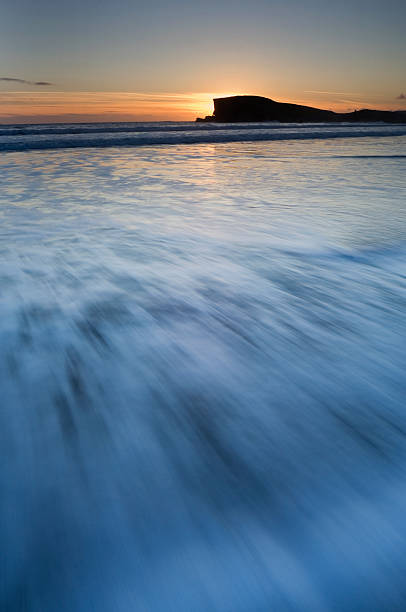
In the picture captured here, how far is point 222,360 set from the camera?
1.46m

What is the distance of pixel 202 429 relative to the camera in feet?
3.64

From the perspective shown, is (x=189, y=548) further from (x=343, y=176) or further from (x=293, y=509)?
(x=343, y=176)

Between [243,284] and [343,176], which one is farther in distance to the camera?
[343,176]

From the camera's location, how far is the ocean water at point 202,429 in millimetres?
727

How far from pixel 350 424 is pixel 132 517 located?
25.1 inches

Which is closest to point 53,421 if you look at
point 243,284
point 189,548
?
point 189,548

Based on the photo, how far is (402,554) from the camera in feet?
2.49

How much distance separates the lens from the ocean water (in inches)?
28.6

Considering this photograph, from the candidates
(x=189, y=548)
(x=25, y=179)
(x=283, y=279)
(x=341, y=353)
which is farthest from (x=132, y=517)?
(x=25, y=179)

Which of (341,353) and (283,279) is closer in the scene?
(341,353)

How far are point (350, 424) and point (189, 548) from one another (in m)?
0.58

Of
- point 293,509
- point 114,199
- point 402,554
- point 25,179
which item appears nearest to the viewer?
point 402,554

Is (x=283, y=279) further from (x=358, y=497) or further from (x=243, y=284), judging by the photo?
(x=358, y=497)

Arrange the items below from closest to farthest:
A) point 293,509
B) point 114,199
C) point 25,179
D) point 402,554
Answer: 1. point 402,554
2. point 293,509
3. point 114,199
4. point 25,179
